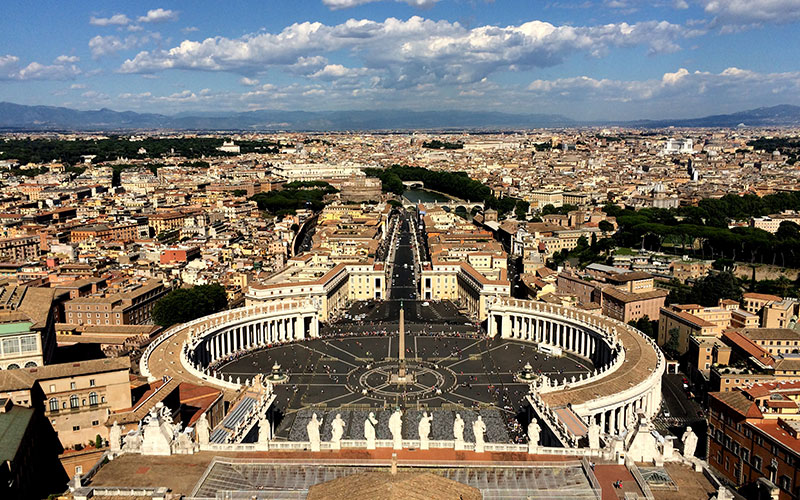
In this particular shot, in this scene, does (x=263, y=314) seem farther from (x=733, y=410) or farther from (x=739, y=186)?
(x=739, y=186)

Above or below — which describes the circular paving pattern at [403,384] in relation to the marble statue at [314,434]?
below

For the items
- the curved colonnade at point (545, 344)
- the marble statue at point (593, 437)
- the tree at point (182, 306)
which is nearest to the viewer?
the marble statue at point (593, 437)

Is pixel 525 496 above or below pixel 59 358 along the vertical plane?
above

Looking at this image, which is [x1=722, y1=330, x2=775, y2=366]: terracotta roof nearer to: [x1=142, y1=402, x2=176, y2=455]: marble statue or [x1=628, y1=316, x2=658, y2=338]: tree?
[x1=628, y1=316, x2=658, y2=338]: tree

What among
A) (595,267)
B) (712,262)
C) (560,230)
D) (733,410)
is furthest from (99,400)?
(560,230)

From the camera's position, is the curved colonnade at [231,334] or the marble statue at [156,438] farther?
the curved colonnade at [231,334]

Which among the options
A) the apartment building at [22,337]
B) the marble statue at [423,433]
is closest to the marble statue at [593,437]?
the marble statue at [423,433]

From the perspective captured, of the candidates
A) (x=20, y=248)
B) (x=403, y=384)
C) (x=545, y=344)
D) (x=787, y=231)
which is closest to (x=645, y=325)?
(x=545, y=344)

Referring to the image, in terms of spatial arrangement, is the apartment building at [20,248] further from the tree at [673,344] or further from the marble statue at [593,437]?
the marble statue at [593,437]
